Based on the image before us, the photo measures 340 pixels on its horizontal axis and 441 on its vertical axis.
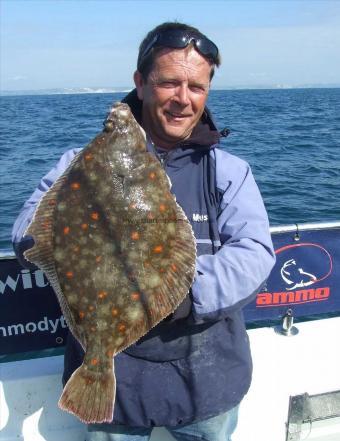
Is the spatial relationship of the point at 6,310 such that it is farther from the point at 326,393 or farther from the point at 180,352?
the point at 326,393

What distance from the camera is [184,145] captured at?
8.43 ft

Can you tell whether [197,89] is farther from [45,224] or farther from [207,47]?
[45,224]

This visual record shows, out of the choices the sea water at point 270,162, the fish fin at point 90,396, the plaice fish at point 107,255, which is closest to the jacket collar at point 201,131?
the plaice fish at point 107,255

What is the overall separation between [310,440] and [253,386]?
0.60m

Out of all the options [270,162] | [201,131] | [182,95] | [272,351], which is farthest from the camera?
[270,162]

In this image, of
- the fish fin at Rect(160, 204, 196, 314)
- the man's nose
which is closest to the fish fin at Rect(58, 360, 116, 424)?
the fish fin at Rect(160, 204, 196, 314)

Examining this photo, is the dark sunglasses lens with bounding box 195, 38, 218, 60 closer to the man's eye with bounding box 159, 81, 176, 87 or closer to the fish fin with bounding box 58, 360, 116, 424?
the man's eye with bounding box 159, 81, 176, 87

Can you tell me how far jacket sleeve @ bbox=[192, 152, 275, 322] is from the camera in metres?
2.19

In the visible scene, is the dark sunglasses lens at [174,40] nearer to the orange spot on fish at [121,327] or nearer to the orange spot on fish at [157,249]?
the orange spot on fish at [157,249]

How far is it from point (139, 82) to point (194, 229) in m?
0.86

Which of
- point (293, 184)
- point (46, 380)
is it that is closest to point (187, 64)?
point (46, 380)

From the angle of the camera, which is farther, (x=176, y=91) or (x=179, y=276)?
(x=176, y=91)

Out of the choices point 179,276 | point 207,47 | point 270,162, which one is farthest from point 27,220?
point 270,162

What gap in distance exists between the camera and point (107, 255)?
2.12m
